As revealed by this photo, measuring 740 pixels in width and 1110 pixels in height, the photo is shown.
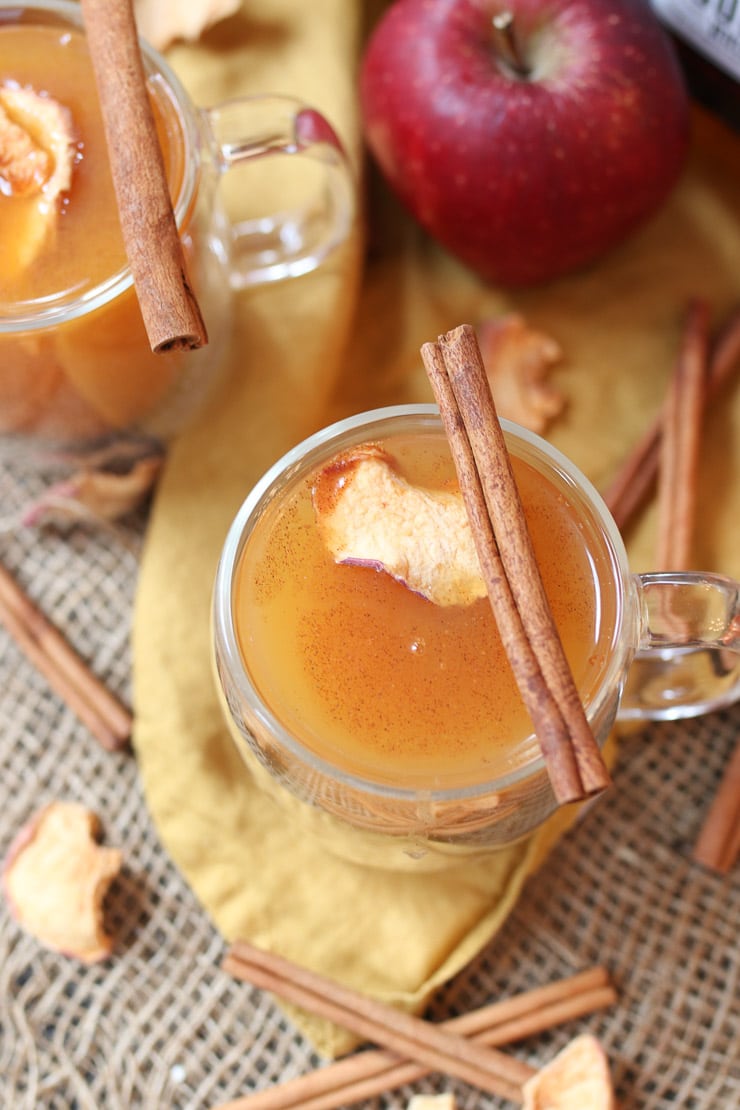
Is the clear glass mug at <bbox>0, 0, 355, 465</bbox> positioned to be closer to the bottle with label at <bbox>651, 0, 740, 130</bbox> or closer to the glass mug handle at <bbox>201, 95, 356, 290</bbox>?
the glass mug handle at <bbox>201, 95, 356, 290</bbox>

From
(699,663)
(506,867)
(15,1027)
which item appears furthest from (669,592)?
(15,1027)

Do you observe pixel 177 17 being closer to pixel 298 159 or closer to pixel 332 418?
pixel 298 159

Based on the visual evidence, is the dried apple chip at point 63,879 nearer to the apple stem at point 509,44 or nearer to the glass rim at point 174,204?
the glass rim at point 174,204

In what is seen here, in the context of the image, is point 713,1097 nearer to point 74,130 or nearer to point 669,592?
point 669,592

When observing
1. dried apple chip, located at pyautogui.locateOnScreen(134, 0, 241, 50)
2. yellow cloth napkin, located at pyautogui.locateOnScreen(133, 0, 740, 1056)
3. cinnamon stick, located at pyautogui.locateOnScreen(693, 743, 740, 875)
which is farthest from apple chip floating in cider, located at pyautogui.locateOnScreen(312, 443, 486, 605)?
dried apple chip, located at pyautogui.locateOnScreen(134, 0, 241, 50)

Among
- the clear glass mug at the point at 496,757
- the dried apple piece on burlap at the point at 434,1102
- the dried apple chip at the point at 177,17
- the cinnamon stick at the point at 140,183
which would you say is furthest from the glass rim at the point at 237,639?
the dried apple chip at the point at 177,17

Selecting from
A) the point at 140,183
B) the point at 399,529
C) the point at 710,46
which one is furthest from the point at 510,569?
the point at 710,46

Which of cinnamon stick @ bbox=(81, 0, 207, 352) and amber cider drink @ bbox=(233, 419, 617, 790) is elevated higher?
cinnamon stick @ bbox=(81, 0, 207, 352)
